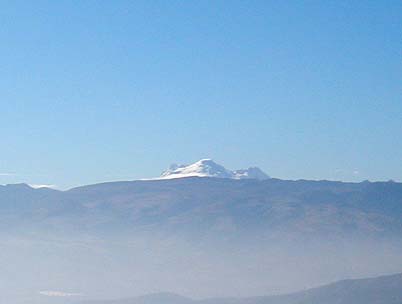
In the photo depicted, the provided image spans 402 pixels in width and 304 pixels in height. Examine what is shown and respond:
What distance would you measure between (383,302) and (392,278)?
23991mm

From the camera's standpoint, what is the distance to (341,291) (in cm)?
19250

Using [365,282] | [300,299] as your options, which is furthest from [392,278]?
[300,299]

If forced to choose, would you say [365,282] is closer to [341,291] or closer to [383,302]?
[341,291]

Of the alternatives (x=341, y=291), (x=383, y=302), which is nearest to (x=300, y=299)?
(x=341, y=291)

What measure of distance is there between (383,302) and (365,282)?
2114 centimetres

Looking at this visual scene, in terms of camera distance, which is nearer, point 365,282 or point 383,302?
point 383,302

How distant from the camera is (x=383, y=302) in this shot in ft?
579

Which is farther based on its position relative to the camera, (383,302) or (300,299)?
(300,299)

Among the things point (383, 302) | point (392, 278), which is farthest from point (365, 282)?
point (383, 302)

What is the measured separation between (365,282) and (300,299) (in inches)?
542

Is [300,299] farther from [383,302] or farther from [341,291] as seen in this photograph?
[383,302]

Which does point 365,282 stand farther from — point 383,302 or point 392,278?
point 383,302

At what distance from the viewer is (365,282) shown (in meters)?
198
